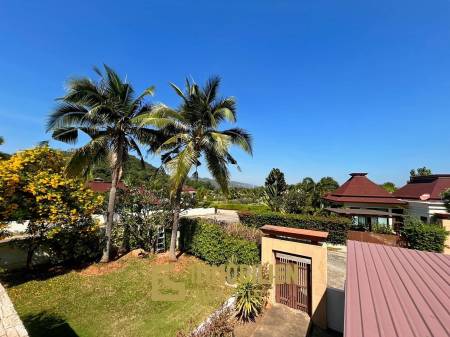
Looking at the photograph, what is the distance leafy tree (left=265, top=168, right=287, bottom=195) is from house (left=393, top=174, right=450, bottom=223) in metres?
11.2

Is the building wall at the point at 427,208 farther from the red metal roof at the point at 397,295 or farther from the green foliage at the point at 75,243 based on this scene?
the green foliage at the point at 75,243

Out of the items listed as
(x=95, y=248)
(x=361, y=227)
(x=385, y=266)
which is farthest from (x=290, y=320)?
(x=361, y=227)

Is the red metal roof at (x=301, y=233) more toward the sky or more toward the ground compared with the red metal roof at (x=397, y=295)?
more toward the sky

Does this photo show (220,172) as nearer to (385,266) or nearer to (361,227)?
(385,266)

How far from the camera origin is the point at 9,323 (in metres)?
3.76

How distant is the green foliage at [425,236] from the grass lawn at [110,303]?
12219 mm

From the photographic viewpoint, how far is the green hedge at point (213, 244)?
10672 mm

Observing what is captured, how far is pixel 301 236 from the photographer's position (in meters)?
8.31

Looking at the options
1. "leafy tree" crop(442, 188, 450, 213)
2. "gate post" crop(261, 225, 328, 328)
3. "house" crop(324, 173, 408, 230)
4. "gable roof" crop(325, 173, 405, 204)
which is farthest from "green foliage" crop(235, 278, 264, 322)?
"gable roof" crop(325, 173, 405, 204)

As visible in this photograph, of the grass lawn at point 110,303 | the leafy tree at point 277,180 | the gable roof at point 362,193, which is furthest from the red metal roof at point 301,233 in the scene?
the leafy tree at point 277,180

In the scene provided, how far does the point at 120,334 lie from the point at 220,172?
7.75 metres

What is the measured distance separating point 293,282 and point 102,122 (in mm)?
10773

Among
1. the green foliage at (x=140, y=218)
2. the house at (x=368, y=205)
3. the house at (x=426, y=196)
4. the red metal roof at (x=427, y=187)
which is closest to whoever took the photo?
the green foliage at (x=140, y=218)

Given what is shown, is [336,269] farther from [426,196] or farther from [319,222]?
[426,196]
